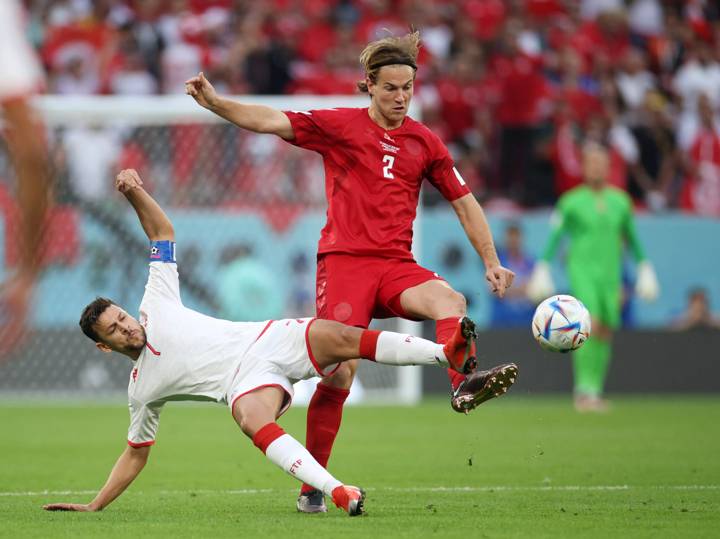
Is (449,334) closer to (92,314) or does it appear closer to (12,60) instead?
(92,314)

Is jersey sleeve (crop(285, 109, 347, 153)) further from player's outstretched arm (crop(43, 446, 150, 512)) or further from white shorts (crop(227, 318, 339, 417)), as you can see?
player's outstretched arm (crop(43, 446, 150, 512))

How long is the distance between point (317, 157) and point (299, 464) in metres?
10.6

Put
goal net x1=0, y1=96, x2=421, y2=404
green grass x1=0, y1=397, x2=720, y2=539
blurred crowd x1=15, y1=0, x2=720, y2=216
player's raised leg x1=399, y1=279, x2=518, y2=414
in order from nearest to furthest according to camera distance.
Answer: player's raised leg x1=399, y1=279, x2=518, y2=414
green grass x1=0, y1=397, x2=720, y2=539
goal net x1=0, y1=96, x2=421, y2=404
blurred crowd x1=15, y1=0, x2=720, y2=216

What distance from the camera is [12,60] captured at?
3590 mm

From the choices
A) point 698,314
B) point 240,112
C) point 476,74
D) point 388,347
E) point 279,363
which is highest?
point 476,74

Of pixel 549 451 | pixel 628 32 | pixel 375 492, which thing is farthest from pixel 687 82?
pixel 375 492

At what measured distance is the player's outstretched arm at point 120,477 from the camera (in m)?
7.27

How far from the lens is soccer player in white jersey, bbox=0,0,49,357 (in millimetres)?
3453

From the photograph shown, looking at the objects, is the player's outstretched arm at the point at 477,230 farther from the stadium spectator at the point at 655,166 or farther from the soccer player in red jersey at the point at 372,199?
Result: the stadium spectator at the point at 655,166

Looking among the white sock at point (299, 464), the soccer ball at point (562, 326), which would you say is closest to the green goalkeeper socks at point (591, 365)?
the soccer ball at point (562, 326)

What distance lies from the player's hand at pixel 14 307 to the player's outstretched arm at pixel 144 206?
142 inches

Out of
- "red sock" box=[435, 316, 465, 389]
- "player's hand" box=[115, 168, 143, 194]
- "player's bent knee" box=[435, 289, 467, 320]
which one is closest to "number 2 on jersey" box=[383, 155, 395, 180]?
"player's bent knee" box=[435, 289, 467, 320]

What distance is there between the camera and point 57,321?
640 inches

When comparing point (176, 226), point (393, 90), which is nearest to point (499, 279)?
point (393, 90)
